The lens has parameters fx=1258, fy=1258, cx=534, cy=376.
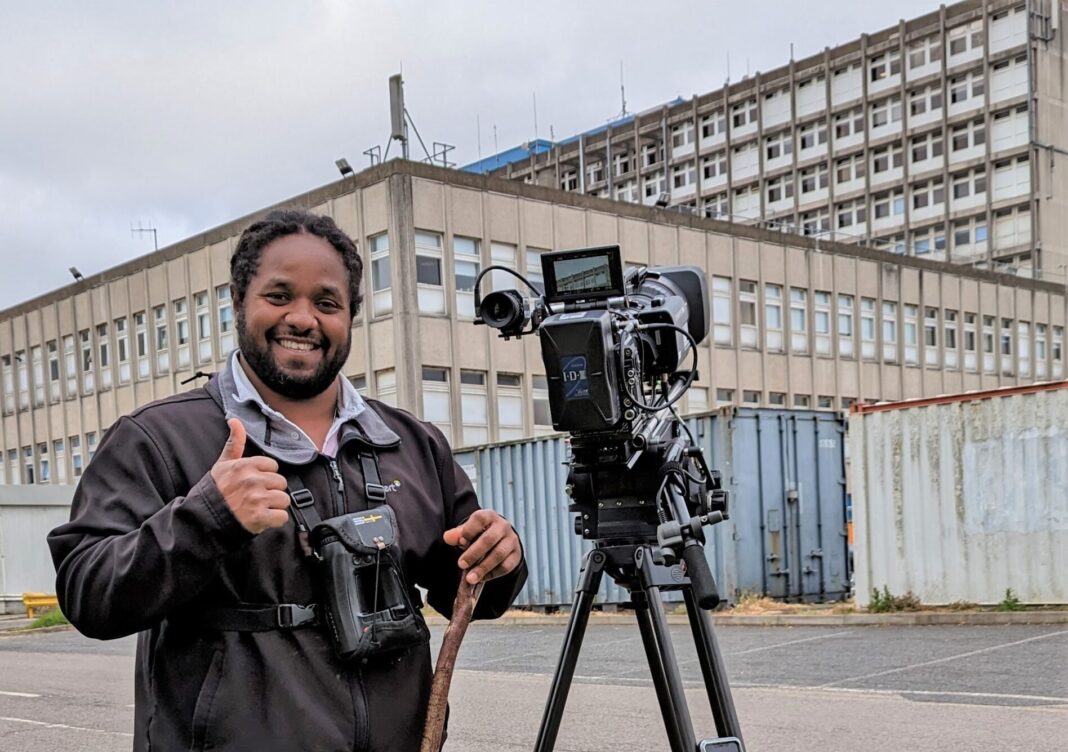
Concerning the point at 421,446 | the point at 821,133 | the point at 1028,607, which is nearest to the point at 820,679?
the point at 1028,607

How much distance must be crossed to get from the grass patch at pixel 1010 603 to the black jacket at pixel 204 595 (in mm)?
13450

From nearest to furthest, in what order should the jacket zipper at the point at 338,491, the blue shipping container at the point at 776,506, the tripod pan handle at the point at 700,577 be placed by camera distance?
the jacket zipper at the point at 338,491
the tripod pan handle at the point at 700,577
the blue shipping container at the point at 776,506

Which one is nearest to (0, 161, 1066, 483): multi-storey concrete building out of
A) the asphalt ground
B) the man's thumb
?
the asphalt ground

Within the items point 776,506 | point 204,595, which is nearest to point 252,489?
Answer: point 204,595

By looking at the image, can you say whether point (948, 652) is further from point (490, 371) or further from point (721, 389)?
point (721, 389)

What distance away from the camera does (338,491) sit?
2.36 m

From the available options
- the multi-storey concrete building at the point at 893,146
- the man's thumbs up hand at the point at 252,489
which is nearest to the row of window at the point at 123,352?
the multi-storey concrete building at the point at 893,146

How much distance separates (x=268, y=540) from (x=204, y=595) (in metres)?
0.15

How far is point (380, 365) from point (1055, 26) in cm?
4666

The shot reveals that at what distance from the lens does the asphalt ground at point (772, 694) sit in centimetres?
792

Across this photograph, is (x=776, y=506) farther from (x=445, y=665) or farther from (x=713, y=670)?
(x=445, y=665)

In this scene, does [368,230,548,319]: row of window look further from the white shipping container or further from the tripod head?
Result: the tripod head

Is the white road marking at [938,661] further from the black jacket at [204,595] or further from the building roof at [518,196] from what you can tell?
the building roof at [518,196]

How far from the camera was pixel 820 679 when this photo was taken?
10.6 metres
